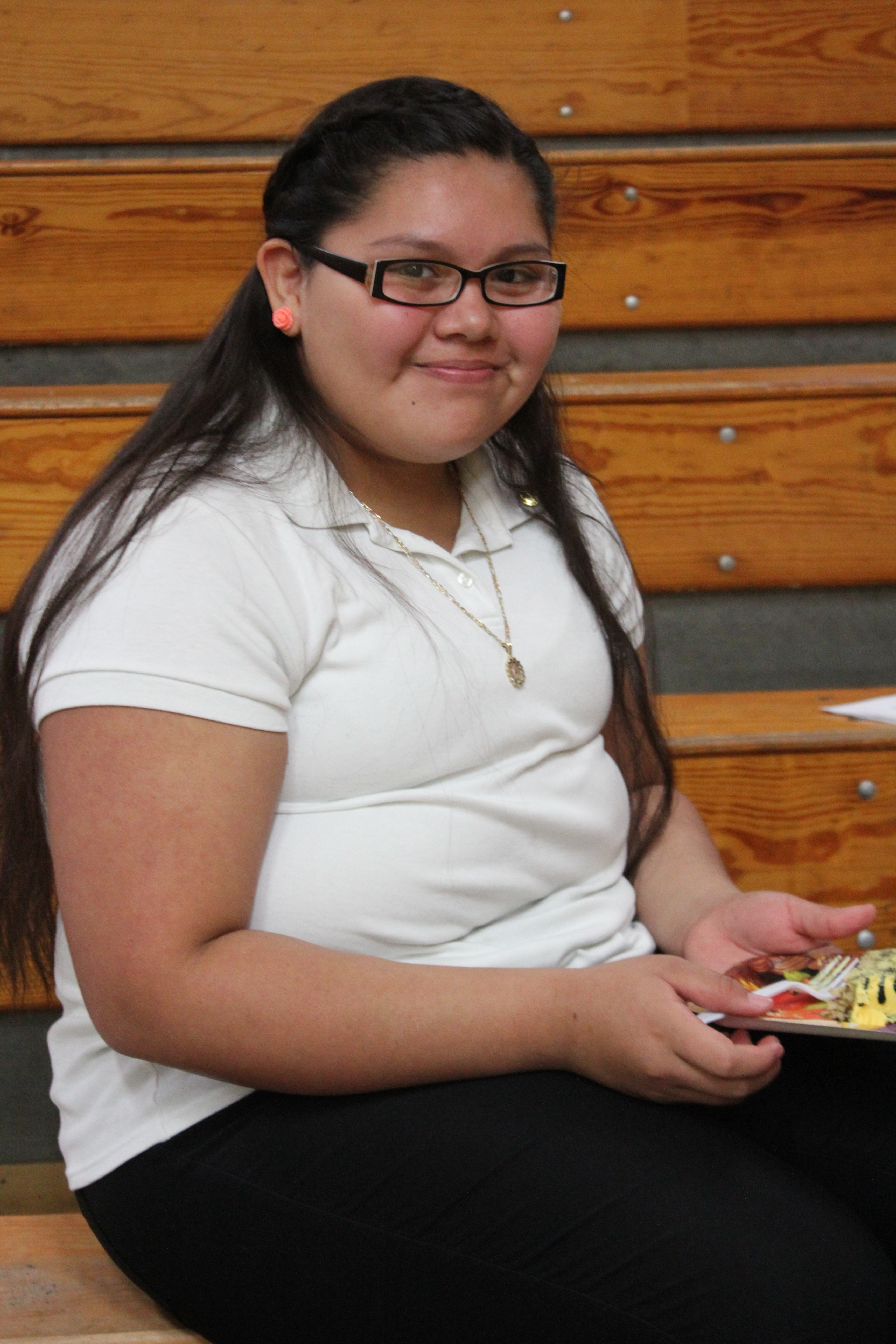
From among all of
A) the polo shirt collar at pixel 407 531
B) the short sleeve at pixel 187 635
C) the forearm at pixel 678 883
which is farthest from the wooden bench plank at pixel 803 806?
the short sleeve at pixel 187 635

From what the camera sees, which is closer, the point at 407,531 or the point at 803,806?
the point at 407,531

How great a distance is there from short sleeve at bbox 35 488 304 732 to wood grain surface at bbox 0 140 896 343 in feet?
2.86

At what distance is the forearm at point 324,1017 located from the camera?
0.62 meters

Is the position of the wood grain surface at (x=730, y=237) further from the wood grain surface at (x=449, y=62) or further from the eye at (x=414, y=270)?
the eye at (x=414, y=270)

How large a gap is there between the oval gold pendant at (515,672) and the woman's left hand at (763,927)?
0.20 metres

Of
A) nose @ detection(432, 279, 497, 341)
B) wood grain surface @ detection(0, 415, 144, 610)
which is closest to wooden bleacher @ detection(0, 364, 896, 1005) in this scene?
wood grain surface @ detection(0, 415, 144, 610)

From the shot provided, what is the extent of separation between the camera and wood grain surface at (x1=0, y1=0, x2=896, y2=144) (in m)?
1.58

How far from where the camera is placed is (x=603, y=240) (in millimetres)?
1490

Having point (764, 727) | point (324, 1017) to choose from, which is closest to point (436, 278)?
point (324, 1017)

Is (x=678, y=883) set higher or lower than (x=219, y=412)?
lower

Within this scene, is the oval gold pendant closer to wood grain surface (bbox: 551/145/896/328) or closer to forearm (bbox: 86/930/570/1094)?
forearm (bbox: 86/930/570/1094)

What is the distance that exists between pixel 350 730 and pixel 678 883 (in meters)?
0.29

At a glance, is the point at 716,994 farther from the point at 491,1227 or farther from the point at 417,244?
the point at 417,244

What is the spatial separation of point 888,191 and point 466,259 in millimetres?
972
